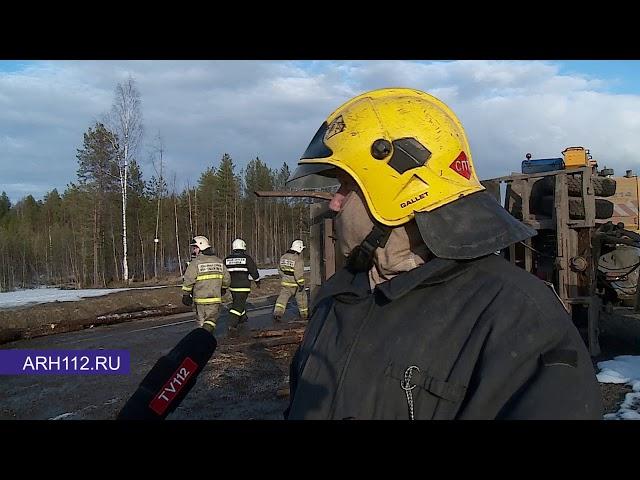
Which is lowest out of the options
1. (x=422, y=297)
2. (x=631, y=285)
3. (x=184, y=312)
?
(x=184, y=312)

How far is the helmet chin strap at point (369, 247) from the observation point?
1.80 meters

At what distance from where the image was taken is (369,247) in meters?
1.81

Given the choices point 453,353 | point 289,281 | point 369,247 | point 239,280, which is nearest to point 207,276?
point 239,280

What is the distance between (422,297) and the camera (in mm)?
1636

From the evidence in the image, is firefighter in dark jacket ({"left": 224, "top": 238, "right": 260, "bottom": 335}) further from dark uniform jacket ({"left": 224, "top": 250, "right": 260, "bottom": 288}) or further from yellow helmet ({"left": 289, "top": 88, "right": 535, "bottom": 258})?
yellow helmet ({"left": 289, "top": 88, "right": 535, "bottom": 258})

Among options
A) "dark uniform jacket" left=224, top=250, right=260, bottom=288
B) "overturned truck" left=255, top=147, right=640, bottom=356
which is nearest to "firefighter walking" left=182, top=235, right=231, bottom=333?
"dark uniform jacket" left=224, top=250, right=260, bottom=288

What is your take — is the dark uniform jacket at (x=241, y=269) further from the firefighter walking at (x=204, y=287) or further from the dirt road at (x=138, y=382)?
the firefighter walking at (x=204, y=287)

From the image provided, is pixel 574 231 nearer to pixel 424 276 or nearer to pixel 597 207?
pixel 597 207

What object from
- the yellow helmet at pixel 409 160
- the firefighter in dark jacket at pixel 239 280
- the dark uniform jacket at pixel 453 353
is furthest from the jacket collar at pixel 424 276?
the firefighter in dark jacket at pixel 239 280

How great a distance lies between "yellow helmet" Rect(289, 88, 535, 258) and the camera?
1743 millimetres

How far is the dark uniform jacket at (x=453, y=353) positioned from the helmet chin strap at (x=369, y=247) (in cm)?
8
